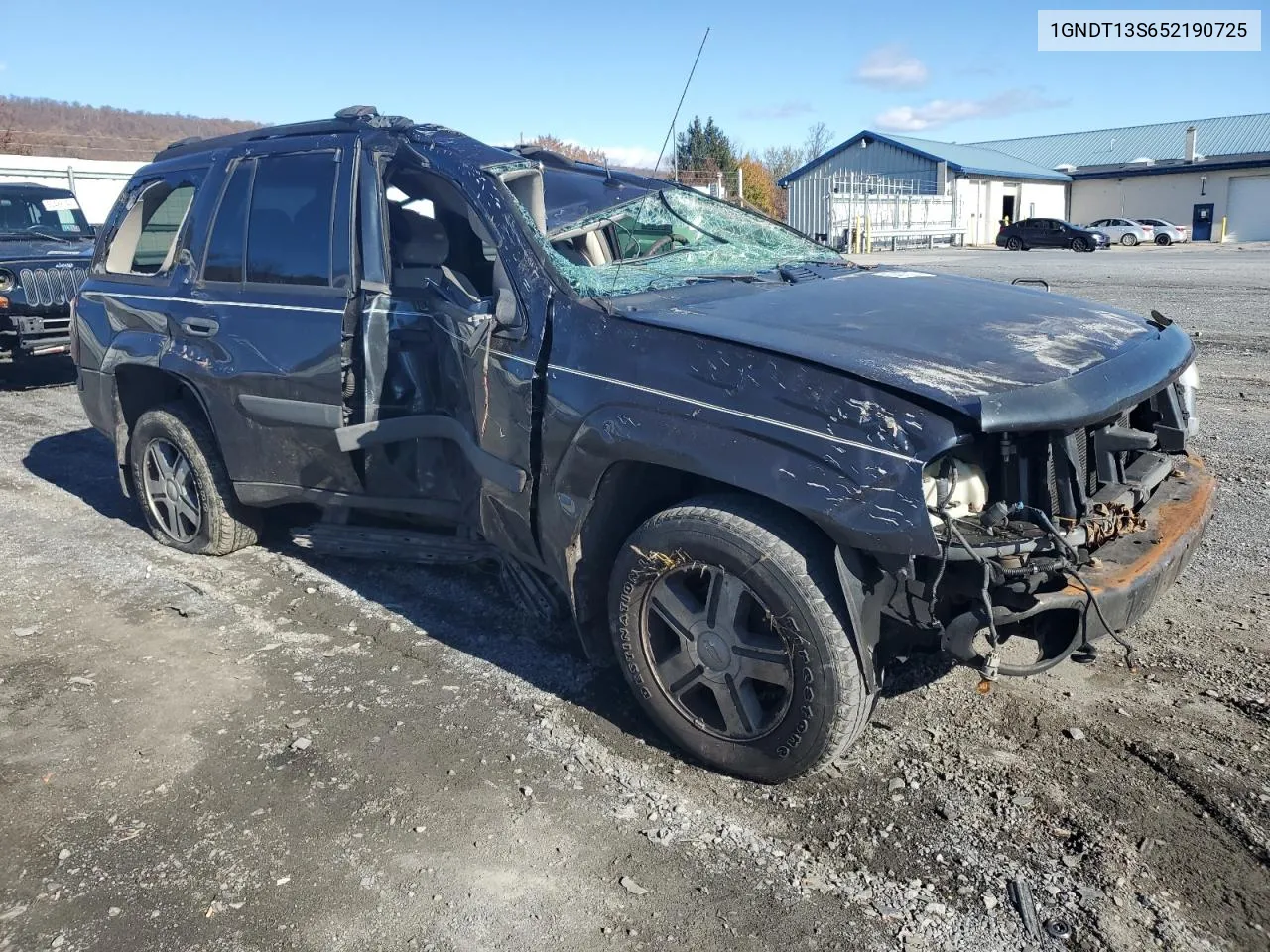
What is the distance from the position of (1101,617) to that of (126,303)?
15.4 feet

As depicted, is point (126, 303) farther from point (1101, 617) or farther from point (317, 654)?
point (1101, 617)

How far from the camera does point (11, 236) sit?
11.1 m

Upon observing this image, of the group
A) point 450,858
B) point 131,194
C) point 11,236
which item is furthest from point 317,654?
point 11,236

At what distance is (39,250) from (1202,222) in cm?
5167

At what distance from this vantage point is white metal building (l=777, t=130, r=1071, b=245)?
4259 centimetres

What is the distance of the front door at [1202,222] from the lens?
48.2 meters

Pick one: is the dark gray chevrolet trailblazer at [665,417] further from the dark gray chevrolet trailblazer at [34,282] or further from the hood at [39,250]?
the hood at [39,250]

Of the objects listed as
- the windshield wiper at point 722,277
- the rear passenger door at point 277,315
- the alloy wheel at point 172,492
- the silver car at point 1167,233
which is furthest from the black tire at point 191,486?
the silver car at point 1167,233

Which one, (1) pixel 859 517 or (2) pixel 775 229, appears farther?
(2) pixel 775 229

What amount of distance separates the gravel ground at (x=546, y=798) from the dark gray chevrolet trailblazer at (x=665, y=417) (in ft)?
0.93

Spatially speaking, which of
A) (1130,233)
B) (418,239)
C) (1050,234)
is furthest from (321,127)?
(1130,233)

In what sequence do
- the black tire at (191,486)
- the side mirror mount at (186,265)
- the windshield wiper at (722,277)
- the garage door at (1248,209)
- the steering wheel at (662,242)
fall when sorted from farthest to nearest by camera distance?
the garage door at (1248,209)
the black tire at (191,486)
the side mirror mount at (186,265)
the steering wheel at (662,242)
the windshield wiper at (722,277)

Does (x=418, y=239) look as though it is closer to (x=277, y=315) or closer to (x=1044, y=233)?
(x=277, y=315)

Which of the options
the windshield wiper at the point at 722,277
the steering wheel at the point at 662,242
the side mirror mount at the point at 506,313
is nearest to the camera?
the side mirror mount at the point at 506,313
